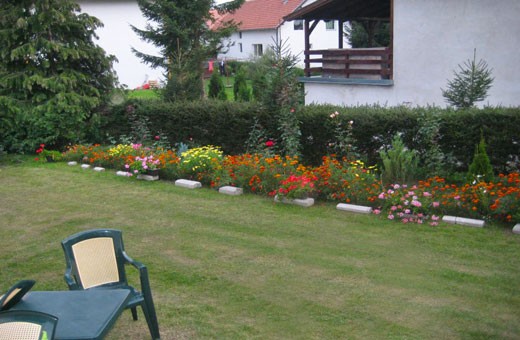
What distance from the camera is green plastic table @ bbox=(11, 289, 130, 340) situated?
10.4 feet

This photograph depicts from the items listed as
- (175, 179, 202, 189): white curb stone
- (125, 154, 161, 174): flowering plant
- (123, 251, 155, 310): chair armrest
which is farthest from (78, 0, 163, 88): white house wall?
(123, 251, 155, 310): chair armrest

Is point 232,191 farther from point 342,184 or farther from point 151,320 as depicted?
point 151,320

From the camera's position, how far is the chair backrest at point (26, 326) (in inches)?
110

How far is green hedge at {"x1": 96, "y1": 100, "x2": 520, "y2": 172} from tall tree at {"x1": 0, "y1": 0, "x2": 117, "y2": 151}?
96cm

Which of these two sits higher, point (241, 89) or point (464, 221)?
point (241, 89)

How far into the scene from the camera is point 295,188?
8.41 metres

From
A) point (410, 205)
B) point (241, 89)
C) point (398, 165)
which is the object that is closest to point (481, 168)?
Result: point (398, 165)

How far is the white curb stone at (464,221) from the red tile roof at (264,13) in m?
34.3

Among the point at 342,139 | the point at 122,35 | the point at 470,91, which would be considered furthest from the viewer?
the point at 122,35

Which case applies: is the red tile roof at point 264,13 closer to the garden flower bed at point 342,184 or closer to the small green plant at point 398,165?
the garden flower bed at point 342,184

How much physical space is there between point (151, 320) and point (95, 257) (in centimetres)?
73

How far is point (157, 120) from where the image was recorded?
12.6 metres

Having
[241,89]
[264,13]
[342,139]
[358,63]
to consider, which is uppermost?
[264,13]

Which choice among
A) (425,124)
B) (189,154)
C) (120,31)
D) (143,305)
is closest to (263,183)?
(189,154)
